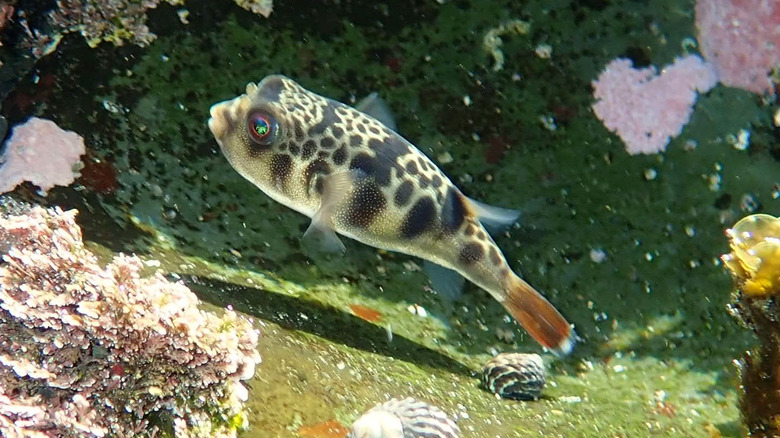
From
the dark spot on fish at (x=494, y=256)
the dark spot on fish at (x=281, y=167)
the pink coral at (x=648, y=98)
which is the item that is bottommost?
the dark spot on fish at (x=281, y=167)

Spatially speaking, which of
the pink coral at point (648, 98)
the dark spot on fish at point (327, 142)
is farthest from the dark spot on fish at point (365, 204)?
the pink coral at point (648, 98)

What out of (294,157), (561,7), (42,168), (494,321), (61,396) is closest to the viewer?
(61,396)

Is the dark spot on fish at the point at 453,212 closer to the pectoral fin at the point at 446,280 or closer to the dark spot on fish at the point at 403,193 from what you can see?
the dark spot on fish at the point at 403,193

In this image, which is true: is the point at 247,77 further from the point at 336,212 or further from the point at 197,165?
the point at 336,212

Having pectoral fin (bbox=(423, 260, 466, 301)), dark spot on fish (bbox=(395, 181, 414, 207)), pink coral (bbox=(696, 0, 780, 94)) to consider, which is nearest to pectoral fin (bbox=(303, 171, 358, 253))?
dark spot on fish (bbox=(395, 181, 414, 207))

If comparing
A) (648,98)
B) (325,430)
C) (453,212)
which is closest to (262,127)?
(453,212)

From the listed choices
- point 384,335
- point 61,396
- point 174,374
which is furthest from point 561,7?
point 61,396
